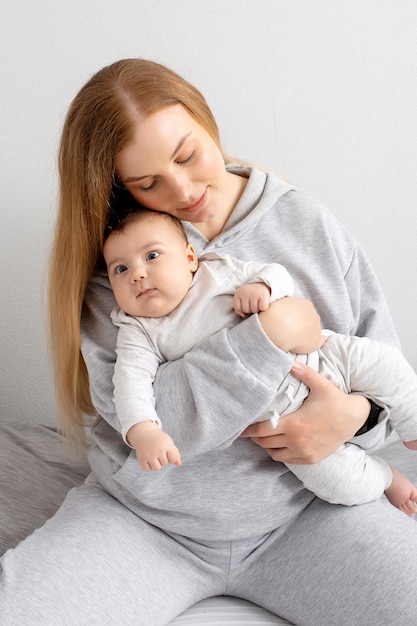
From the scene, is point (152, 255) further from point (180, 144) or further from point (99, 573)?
point (99, 573)

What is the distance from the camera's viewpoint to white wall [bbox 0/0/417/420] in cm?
184

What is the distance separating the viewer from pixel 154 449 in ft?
3.88

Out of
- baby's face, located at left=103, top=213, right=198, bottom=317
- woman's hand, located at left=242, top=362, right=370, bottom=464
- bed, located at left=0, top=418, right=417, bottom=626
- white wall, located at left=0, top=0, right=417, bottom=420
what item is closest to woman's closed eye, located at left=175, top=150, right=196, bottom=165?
baby's face, located at left=103, top=213, right=198, bottom=317

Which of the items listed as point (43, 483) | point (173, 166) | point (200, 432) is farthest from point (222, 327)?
point (43, 483)

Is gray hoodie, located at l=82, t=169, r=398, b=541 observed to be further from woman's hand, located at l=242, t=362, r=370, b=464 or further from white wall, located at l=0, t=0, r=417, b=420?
white wall, located at l=0, t=0, r=417, b=420

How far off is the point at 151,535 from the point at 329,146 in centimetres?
101

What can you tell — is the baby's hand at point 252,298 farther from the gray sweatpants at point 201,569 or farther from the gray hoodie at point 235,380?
the gray sweatpants at point 201,569

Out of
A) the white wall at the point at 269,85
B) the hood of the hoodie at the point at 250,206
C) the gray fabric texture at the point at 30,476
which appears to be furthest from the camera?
the white wall at the point at 269,85

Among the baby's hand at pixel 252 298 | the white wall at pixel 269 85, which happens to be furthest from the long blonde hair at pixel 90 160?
the white wall at pixel 269 85

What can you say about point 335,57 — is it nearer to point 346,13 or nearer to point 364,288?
point 346,13

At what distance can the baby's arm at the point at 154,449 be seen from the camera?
46.4 inches

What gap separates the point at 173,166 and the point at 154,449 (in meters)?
0.50

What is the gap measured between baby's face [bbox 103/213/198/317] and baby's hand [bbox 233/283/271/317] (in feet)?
0.32

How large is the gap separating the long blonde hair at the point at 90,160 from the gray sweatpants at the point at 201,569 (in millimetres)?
343
